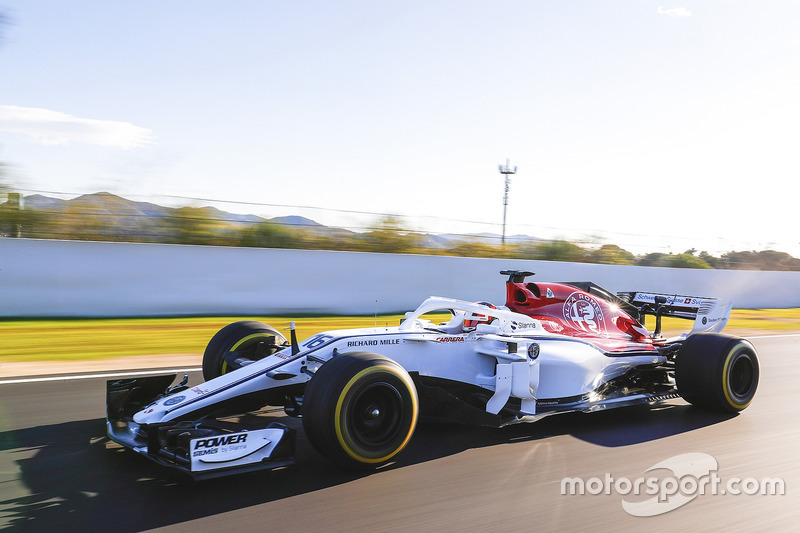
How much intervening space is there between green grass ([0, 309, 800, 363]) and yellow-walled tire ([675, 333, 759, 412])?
446 centimetres

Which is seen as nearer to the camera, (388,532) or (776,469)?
(388,532)

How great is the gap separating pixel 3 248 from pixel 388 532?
11002 mm

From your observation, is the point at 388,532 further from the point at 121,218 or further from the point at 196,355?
the point at 121,218

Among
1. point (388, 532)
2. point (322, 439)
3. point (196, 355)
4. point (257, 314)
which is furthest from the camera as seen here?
point (257, 314)

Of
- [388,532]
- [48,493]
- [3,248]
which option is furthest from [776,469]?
[3,248]

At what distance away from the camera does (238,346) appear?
5.48 m

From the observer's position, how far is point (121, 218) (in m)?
13.8

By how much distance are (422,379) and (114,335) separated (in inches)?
283

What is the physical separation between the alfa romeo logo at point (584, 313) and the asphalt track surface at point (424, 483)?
1.06 meters

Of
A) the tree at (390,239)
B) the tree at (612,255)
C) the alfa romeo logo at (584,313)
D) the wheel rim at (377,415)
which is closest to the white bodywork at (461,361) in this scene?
the alfa romeo logo at (584,313)

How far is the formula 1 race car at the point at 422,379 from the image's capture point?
3816 mm

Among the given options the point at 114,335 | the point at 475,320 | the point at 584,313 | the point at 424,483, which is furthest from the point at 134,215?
the point at 424,483

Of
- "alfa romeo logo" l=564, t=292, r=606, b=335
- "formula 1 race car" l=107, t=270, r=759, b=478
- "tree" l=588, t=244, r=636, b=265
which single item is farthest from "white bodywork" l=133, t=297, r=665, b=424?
"tree" l=588, t=244, r=636, b=265

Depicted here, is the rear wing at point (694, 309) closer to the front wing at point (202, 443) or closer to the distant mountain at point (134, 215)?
the front wing at point (202, 443)
